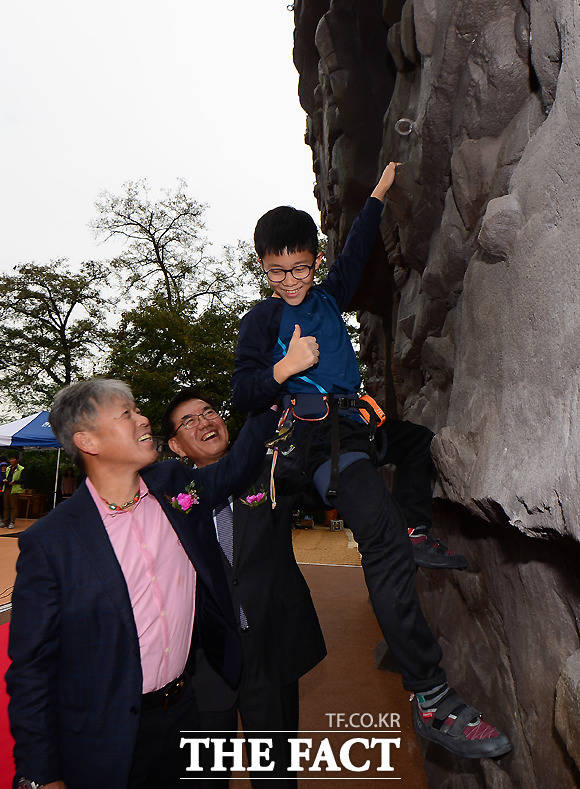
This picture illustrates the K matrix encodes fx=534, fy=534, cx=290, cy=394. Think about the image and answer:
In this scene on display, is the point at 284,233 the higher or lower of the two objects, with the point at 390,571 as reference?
higher

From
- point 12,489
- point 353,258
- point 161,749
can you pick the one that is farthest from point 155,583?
point 12,489

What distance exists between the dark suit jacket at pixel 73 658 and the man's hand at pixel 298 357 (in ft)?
3.02

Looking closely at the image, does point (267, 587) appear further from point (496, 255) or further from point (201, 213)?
point (201, 213)

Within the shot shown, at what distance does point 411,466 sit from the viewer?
2711 millimetres

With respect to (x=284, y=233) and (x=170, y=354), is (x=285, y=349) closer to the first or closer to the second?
(x=284, y=233)

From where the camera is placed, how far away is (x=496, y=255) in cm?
203

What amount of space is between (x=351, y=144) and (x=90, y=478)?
5639 mm

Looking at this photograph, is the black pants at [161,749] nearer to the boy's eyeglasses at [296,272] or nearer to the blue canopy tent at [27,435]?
the boy's eyeglasses at [296,272]

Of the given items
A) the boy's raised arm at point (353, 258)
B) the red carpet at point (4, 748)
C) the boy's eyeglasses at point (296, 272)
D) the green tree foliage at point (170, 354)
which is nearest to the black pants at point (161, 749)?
the red carpet at point (4, 748)

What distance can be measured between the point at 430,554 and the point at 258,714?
116cm

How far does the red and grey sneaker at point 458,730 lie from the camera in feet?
5.98

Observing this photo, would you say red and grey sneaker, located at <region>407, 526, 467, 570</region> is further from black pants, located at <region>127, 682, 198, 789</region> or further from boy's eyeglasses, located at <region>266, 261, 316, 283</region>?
boy's eyeglasses, located at <region>266, 261, 316, 283</region>

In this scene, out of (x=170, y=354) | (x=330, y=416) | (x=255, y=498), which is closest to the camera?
(x=330, y=416)

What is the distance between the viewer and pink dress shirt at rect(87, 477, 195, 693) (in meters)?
2.05
